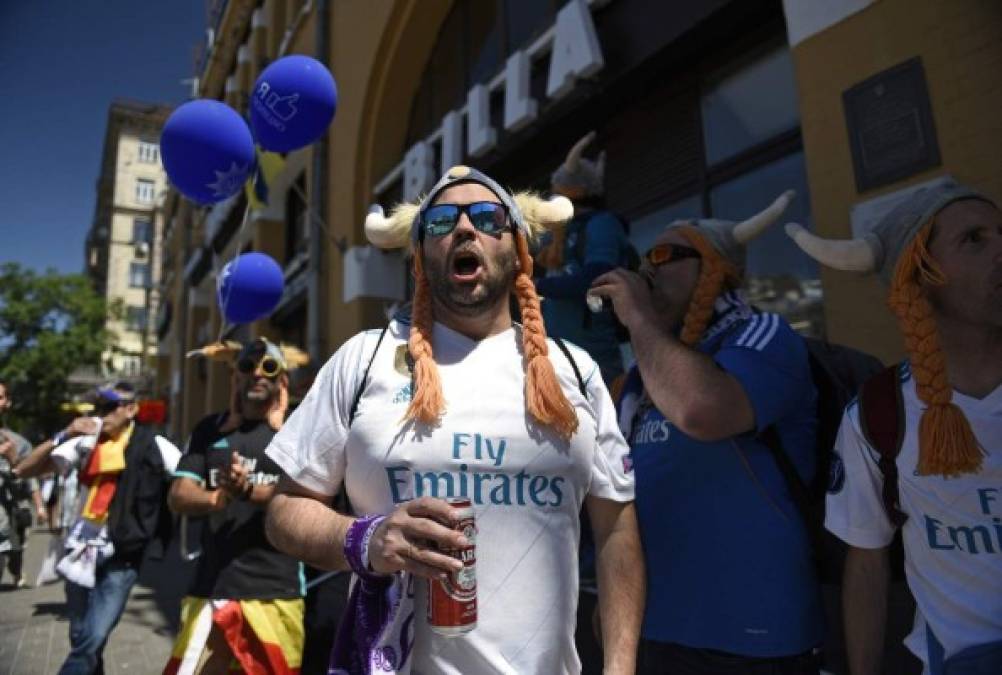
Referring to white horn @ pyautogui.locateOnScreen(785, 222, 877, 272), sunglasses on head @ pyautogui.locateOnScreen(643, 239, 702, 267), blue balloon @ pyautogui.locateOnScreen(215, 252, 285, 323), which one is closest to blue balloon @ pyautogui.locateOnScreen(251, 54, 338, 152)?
blue balloon @ pyautogui.locateOnScreen(215, 252, 285, 323)

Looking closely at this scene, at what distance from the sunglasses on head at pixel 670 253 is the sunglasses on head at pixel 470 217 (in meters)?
0.76

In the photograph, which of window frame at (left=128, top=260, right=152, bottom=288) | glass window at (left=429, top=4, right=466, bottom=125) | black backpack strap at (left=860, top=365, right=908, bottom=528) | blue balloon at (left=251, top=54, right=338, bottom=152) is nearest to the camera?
black backpack strap at (left=860, top=365, right=908, bottom=528)

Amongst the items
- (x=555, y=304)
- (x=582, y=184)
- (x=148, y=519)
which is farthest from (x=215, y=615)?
(x=582, y=184)

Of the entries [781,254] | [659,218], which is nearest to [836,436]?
[781,254]

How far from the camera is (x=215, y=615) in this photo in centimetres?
301

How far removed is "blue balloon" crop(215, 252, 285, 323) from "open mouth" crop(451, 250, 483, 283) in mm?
4266

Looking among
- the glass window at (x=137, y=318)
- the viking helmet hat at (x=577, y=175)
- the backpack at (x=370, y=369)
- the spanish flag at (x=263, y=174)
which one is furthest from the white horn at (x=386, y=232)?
the glass window at (x=137, y=318)

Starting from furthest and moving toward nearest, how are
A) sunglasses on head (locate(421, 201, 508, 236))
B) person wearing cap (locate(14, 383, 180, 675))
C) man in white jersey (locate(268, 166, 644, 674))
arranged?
person wearing cap (locate(14, 383, 180, 675)) → sunglasses on head (locate(421, 201, 508, 236)) → man in white jersey (locate(268, 166, 644, 674))

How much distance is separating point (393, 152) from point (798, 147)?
6.62 m

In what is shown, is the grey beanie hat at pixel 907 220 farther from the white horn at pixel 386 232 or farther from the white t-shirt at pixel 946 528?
the white horn at pixel 386 232

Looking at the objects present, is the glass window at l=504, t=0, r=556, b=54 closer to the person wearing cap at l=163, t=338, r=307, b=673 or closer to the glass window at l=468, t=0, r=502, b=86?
the glass window at l=468, t=0, r=502, b=86

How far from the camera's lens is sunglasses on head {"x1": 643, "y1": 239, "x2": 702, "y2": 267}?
87.8 inches

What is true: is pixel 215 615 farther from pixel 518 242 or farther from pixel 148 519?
pixel 518 242

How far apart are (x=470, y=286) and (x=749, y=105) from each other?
A: 3.97m
